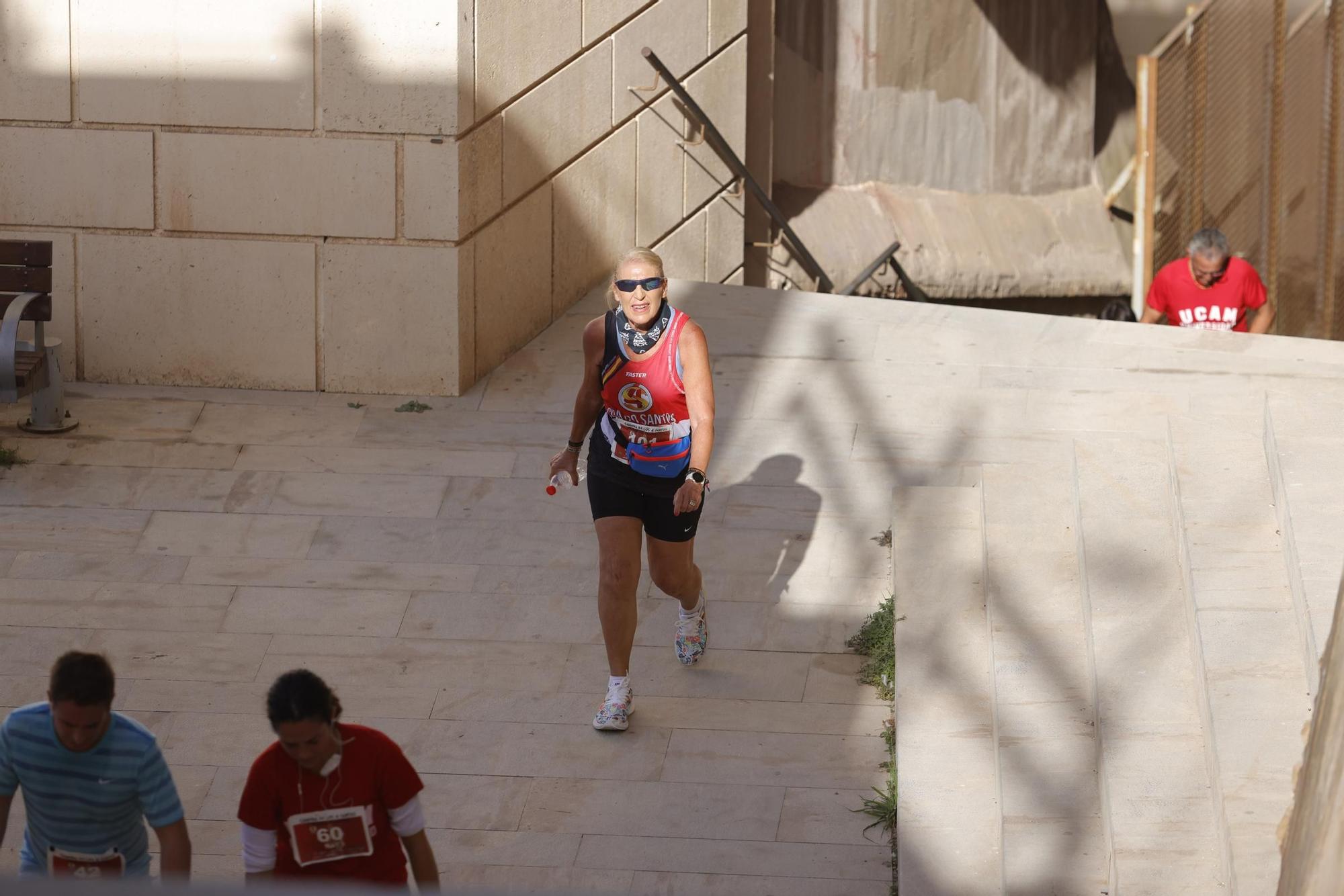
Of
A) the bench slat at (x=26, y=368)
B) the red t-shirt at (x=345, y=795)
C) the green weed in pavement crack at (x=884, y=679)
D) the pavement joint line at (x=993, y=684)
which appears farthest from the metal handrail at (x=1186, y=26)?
the red t-shirt at (x=345, y=795)

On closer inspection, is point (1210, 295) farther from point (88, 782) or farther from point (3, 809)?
point (3, 809)

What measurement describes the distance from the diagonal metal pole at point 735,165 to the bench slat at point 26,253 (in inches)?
142

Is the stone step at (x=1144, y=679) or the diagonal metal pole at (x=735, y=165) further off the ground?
the diagonal metal pole at (x=735, y=165)

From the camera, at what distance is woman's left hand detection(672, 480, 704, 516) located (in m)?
5.21

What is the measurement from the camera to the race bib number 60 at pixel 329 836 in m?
3.51

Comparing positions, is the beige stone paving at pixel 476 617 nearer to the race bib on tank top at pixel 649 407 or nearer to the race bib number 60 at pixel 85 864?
the race bib on tank top at pixel 649 407

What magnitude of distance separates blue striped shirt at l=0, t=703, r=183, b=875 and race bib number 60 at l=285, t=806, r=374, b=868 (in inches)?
12.2

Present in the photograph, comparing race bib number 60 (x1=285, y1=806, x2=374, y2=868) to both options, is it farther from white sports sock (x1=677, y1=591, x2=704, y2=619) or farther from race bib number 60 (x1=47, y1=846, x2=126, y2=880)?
white sports sock (x1=677, y1=591, x2=704, y2=619)

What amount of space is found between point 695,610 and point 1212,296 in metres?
4.42

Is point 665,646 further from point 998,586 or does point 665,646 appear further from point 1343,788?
point 1343,788

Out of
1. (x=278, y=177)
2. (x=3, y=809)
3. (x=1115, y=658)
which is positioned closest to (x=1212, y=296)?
(x=1115, y=658)

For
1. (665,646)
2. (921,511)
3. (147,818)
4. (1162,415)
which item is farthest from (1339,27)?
(147,818)

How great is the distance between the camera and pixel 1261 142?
1158 centimetres

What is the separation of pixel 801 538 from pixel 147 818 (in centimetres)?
392
